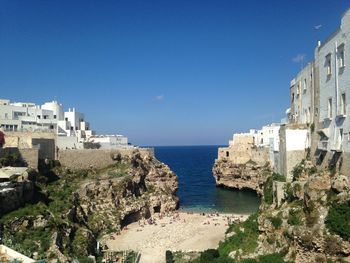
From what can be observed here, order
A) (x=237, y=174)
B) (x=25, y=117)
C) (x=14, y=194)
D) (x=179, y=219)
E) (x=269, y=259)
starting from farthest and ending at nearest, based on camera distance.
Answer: (x=237, y=174) < (x=25, y=117) < (x=179, y=219) < (x=14, y=194) < (x=269, y=259)

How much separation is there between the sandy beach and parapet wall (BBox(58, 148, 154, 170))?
1006cm

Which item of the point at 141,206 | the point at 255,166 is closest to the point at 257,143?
the point at 255,166

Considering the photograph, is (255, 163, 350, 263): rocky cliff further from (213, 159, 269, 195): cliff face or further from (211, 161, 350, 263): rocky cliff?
(213, 159, 269, 195): cliff face

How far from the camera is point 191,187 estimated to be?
8712cm

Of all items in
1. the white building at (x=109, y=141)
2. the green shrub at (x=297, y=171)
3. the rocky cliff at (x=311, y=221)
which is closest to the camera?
the rocky cliff at (x=311, y=221)

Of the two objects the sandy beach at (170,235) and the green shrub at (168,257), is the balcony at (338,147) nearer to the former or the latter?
the green shrub at (168,257)

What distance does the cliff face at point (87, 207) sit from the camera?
32.0 metres

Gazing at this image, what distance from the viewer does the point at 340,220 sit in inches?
869

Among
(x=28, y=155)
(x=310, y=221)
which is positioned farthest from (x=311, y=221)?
(x=28, y=155)

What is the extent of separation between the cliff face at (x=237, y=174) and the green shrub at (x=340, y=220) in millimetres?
51155

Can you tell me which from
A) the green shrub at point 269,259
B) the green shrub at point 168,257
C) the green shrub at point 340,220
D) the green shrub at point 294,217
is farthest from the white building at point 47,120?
the green shrub at point 340,220

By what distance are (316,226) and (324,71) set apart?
37.3 feet

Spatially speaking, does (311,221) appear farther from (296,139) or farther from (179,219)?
(179,219)

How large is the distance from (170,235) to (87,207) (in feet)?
32.1
